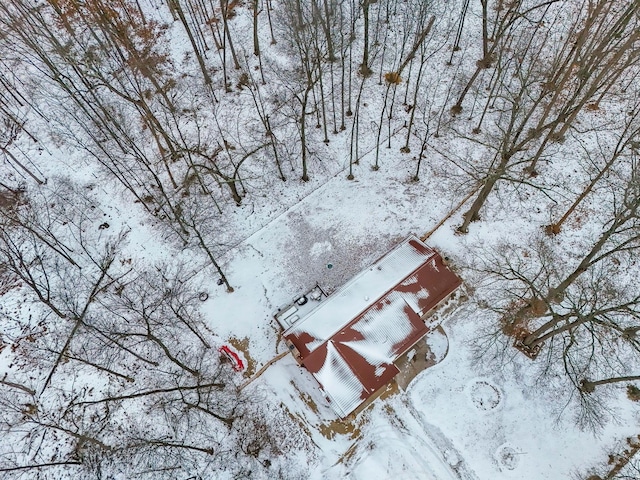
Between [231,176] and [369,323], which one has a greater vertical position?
[231,176]

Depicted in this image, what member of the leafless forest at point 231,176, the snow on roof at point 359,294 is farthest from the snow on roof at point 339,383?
the leafless forest at point 231,176

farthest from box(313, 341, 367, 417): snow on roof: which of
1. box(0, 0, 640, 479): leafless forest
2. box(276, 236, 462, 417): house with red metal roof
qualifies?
box(0, 0, 640, 479): leafless forest

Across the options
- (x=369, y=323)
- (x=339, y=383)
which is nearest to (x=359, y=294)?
(x=369, y=323)

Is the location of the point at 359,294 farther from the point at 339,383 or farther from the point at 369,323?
the point at 339,383

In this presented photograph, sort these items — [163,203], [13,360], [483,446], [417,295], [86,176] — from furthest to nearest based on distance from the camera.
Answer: [86,176] → [163,203] → [13,360] → [417,295] → [483,446]

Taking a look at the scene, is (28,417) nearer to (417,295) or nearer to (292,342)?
(292,342)

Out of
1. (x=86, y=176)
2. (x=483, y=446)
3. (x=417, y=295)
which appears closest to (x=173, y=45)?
(x=86, y=176)

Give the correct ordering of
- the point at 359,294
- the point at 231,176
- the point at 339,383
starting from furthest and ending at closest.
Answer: the point at 231,176, the point at 359,294, the point at 339,383
